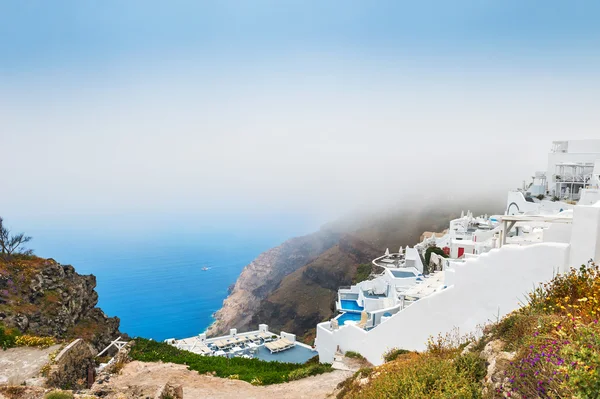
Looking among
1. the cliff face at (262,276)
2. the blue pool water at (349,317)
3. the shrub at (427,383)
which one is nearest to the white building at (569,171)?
the blue pool water at (349,317)

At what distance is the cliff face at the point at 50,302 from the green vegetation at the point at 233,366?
12.2 ft

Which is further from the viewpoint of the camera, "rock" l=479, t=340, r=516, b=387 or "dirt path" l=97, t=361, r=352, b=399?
"dirt path" l=97, t=361, r=352, b=399

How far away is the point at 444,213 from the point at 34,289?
77263mm

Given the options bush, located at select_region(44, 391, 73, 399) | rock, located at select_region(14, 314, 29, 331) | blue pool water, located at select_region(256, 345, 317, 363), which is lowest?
blue pool water, located at select_region(256, 345, 317, 363)

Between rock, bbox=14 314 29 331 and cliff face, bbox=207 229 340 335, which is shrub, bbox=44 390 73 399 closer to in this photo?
rock, bbox=14 314 29 331

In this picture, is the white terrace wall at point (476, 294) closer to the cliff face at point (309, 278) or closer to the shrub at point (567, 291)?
the shrub at point (567, 291)

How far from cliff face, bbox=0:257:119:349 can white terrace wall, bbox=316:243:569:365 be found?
50.6ft

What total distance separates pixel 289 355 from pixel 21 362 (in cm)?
1223

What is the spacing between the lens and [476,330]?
9641 mm

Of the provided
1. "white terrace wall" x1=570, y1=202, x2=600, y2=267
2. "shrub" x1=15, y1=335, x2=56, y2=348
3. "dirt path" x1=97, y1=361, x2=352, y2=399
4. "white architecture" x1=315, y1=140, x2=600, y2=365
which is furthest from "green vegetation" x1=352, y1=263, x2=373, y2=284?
"white terrace wall" x1=570, y1=202, x2=600, y2=267

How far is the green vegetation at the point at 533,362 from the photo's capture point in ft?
12.6

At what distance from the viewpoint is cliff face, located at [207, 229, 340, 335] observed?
72.5m

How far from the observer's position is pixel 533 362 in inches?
189

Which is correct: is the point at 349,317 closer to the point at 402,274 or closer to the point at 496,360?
the point at 402,274
